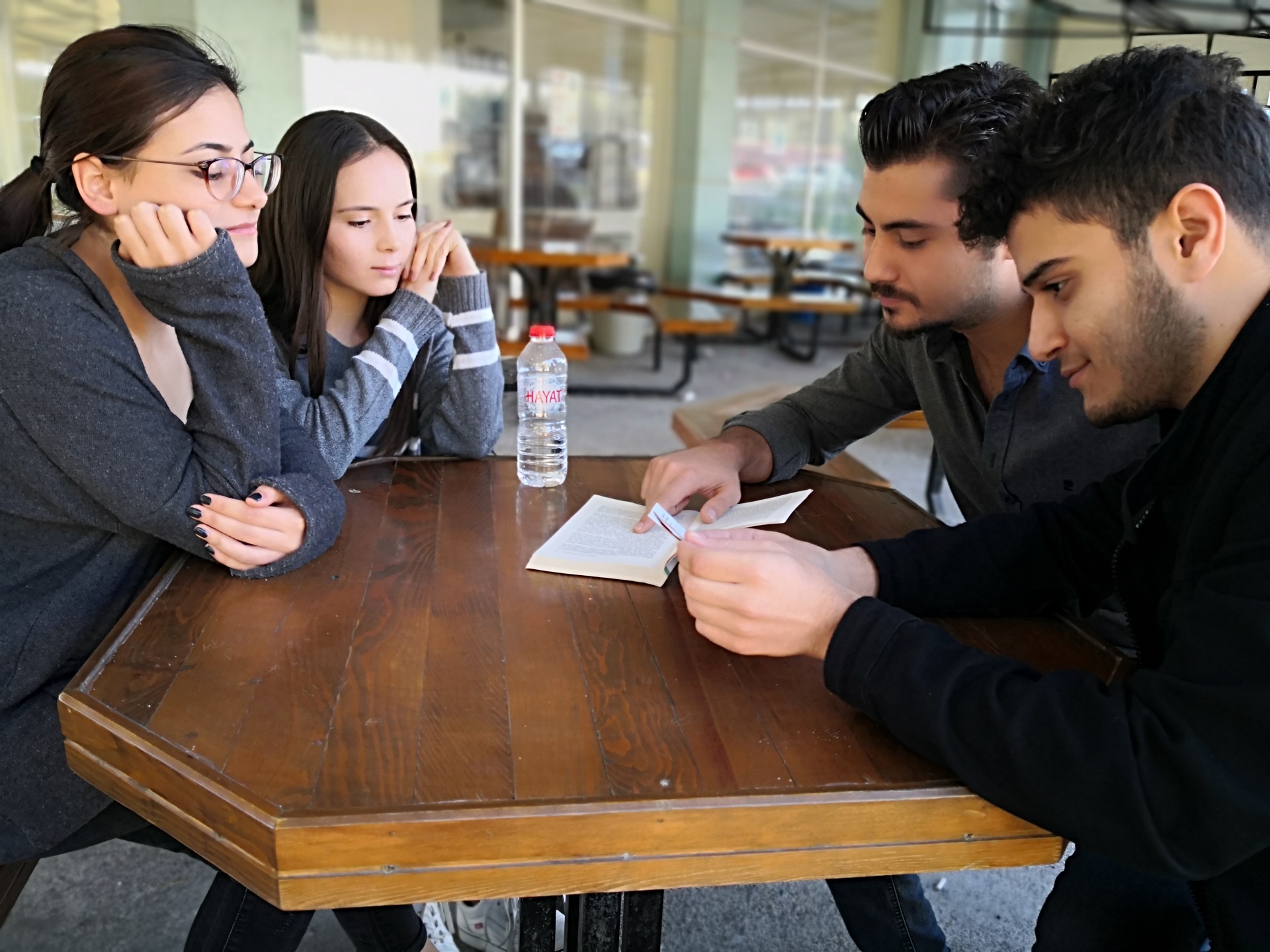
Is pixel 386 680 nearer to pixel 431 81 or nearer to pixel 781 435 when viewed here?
pixel 781 435

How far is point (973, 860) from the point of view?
0.85 metres

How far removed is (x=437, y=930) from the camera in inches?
59.2

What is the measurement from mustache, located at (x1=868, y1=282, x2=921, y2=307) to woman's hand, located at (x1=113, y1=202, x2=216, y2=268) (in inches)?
38.7

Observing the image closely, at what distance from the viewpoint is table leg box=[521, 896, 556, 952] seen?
3.45ft

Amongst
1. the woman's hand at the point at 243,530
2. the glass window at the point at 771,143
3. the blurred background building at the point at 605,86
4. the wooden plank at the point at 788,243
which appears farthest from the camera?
the glass window at the point at 771,143

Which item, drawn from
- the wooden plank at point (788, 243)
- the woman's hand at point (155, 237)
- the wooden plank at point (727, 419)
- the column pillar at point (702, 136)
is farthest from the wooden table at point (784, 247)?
the woman's hand at point (155, 237)

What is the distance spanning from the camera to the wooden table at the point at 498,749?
779 mm

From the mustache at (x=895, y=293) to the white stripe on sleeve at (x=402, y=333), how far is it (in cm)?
79

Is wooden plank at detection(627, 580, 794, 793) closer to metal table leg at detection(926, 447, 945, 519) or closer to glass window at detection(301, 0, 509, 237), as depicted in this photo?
metal table leg at detection(926, 447, 945, 519)

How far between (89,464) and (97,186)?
38cm

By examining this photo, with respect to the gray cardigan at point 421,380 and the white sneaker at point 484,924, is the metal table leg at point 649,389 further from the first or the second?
the white sneaker at point 484,924

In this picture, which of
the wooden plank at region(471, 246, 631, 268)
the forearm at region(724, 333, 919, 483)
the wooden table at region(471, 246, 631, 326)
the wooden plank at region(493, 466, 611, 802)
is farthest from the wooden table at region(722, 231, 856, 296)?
the wooden plank at region(493, 466, 611, 802)

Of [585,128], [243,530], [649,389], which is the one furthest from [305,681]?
[585,128]

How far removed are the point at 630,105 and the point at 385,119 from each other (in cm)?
227
